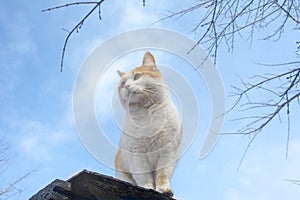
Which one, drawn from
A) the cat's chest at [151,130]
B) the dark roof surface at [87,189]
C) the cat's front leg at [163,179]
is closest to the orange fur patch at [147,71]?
the cat's chest at [151,130]

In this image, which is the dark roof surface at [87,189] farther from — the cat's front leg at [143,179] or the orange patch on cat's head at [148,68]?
the orange patch on cat's head at [148,68]

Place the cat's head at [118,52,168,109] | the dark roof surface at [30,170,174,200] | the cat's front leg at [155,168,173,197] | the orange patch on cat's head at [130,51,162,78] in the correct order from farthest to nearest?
the orange patch on cat's head at [130,51,162,78] < the cat's head at [118,52,168,109] < the cat's front leg at [155,168,173,197] < the dark roof surface at [30,170,174,200]

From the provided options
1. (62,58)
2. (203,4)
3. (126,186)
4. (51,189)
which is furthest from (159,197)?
(203,4)

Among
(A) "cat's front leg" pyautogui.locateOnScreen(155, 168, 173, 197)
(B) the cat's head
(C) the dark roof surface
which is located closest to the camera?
(C) the dark roof surface

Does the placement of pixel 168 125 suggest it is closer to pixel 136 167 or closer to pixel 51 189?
pixel 136 167

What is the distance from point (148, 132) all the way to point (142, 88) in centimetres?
30

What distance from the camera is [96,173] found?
1518 millimetres

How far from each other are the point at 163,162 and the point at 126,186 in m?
1.05

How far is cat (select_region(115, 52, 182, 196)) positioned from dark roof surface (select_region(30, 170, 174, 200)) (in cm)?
94

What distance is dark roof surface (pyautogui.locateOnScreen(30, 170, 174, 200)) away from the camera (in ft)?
4.81

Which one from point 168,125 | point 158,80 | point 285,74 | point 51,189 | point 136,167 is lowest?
point 51,189

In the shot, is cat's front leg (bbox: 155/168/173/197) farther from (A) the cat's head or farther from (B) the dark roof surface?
(B) the dark roof surface

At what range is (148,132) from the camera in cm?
268

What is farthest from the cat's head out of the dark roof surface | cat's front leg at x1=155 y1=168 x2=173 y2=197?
the dark roof surface
